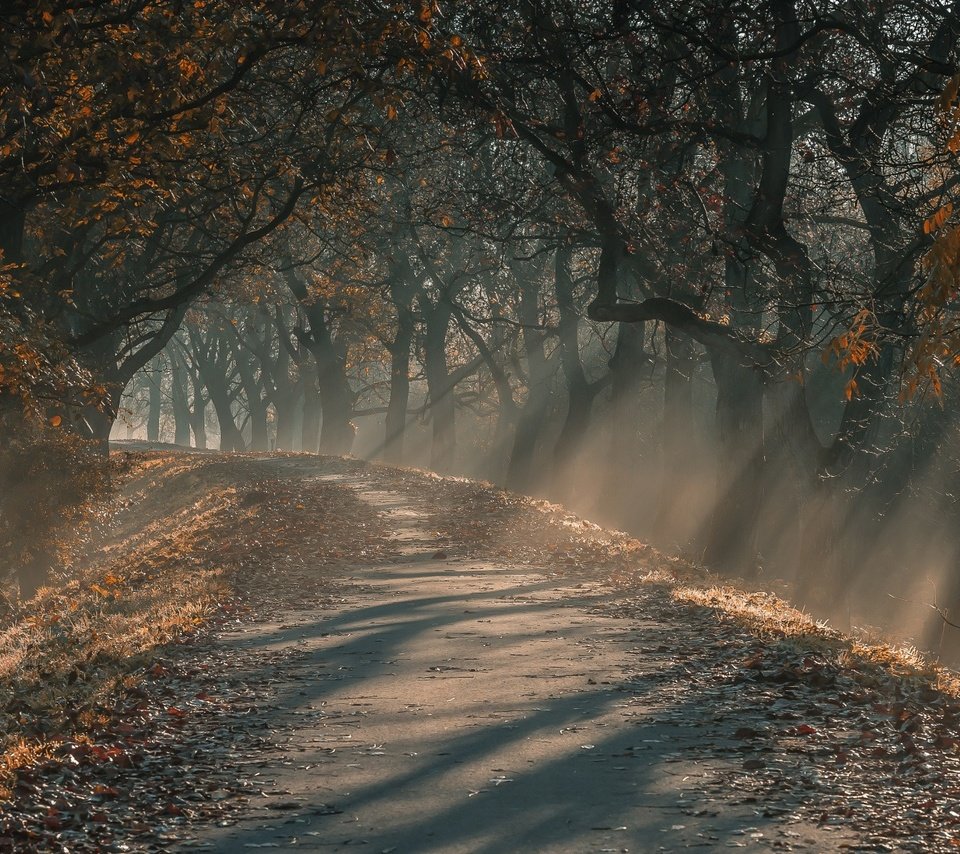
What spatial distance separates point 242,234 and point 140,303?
2768 millimetres

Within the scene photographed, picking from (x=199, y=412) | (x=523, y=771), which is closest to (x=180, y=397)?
(x=199, y=412)

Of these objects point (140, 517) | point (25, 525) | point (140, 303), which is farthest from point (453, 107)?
point (140, 517)

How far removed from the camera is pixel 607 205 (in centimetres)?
1761

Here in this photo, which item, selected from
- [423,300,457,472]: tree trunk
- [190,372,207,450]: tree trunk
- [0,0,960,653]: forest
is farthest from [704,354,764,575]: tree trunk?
[190,372,207,450]: tree trunk

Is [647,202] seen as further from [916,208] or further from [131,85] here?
[131,85]

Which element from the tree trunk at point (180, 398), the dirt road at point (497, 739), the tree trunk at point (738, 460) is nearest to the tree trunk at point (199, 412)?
the tree trunk at point (180, 398)

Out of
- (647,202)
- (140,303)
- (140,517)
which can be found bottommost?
(140,517)

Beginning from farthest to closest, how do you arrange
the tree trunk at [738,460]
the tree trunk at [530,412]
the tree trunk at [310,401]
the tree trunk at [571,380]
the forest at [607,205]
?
the tree trunk at [310,401] < the tree trunk at [530,412] < the tree trunk at [571,380] < the tree trunk at [738,460] < the forest at [607,205]

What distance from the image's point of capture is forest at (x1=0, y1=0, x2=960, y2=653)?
11852 millimetres

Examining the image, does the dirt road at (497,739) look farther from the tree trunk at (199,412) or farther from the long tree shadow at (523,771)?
the tree trunk at (199,412)

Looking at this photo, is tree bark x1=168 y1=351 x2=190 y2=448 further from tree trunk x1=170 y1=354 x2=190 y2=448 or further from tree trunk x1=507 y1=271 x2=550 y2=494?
tree trunk x1=507 y1=271 x2=550 y2=494

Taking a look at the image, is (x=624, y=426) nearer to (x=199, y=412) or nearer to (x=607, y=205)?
(x=607, y=205)

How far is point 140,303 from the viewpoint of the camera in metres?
20.6

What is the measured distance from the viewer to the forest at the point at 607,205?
11852 mm
